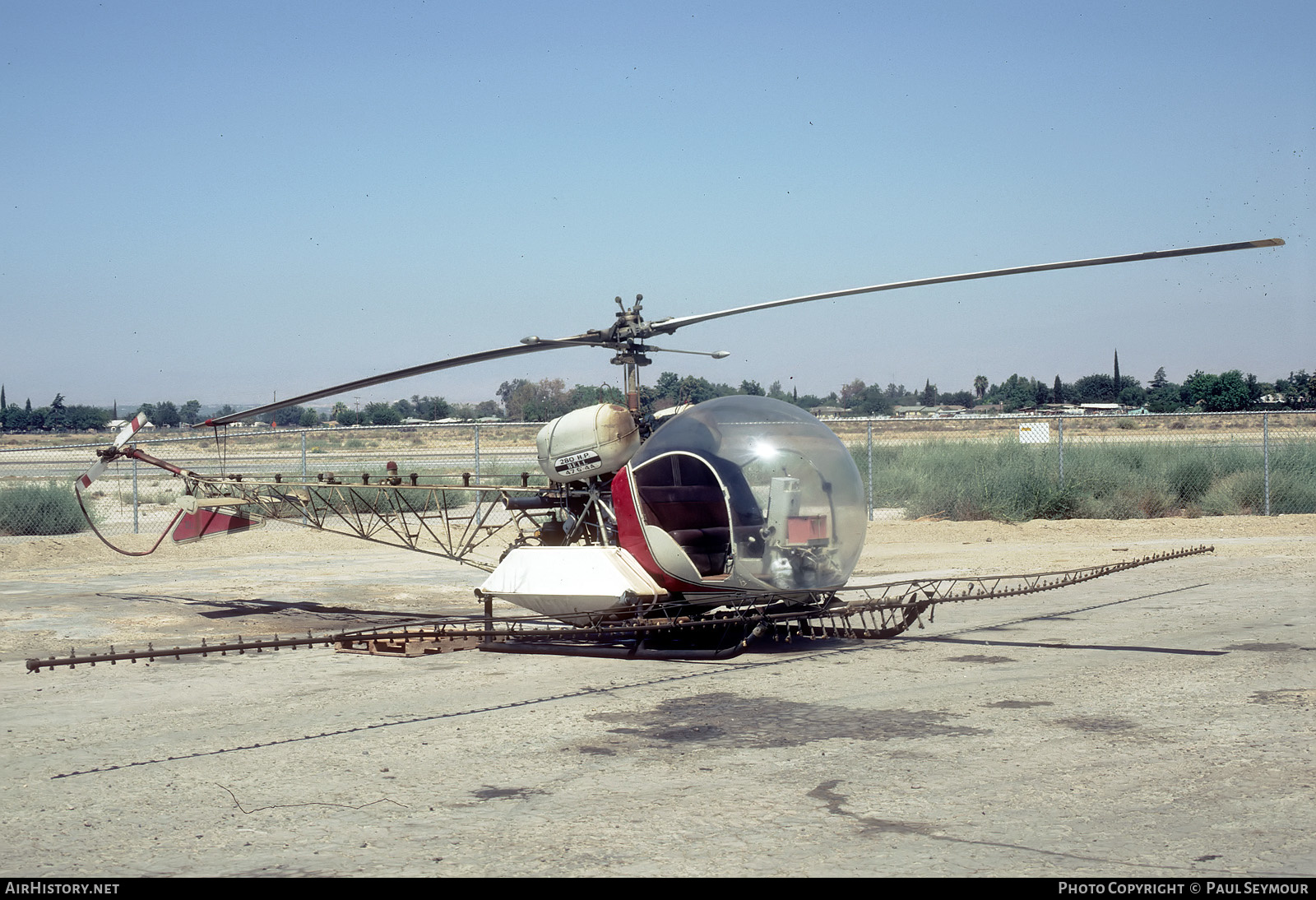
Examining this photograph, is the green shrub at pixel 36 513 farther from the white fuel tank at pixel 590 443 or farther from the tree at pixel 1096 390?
the tree at pixel 1096 390

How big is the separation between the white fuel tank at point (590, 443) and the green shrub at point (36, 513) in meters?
17.5

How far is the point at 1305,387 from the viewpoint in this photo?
67438 mm

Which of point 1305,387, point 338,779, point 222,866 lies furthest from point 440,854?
point 1305,387

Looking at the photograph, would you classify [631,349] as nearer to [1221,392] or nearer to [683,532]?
[683,532]

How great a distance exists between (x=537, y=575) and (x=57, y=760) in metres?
3.97

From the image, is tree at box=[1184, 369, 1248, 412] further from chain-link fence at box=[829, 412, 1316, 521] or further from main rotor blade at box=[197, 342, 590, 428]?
main rotor blade at box=[197, 342, 590, 428]

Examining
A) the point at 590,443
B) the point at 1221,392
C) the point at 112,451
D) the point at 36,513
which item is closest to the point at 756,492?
the point at 590,443

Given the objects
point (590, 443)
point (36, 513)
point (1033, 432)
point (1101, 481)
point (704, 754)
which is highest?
point (590, 443)

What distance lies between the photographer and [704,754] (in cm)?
610

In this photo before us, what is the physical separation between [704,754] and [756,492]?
2965mm

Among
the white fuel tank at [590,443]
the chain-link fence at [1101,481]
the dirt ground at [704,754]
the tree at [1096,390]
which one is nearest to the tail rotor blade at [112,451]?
the dirt ground at [704,754]

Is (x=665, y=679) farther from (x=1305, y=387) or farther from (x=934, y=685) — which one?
(x=1305, y=387)

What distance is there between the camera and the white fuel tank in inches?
388

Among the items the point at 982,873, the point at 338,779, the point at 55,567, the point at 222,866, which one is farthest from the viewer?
the point at 55,567
